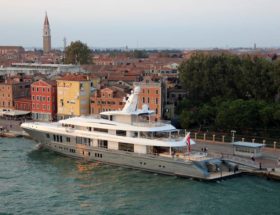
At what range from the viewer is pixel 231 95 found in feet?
119

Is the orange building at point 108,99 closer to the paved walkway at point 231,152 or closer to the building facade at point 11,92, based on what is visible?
the building facade at point 11,92

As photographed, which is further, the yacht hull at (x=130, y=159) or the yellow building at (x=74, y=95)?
the yellow building at (x=74, y=95)

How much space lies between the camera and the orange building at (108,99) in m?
35.7

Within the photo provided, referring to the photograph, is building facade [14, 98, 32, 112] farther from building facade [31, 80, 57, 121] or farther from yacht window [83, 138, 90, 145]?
yacht window [83, 138, 90, 145]

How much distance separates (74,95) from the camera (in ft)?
121

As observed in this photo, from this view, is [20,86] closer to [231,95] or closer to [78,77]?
[78,77]


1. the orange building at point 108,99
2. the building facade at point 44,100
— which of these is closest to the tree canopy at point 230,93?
the orange building at point 108,99

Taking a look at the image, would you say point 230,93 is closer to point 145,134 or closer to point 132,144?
point 145,134

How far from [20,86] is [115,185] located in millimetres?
22264

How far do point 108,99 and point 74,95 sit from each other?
2.67 meters

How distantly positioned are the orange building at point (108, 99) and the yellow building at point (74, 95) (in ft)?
2.61

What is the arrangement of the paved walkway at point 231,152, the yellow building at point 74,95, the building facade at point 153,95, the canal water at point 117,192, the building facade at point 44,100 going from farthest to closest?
the building facade at point 44,100
the yellow building at point 74,95
the building facade at point 153,95
the paved walkway at point 231,152
the canal water at point 117,192

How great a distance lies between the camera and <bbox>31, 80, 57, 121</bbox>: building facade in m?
38.2

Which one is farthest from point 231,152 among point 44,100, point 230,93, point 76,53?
point 76,53
